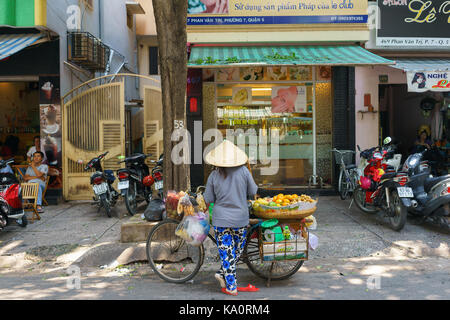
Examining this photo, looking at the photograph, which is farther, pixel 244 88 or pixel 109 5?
pixel 109 5

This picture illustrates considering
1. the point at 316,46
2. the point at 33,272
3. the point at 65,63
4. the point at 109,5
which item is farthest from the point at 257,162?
the point at 109,5

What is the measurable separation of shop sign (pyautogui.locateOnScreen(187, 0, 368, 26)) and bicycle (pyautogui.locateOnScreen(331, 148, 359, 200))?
3.17 meters

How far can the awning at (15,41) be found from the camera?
856 centimetres

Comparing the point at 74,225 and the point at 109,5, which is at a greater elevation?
the point at 109,5

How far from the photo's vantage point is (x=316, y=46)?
1030 cm

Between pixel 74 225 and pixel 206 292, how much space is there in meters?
4.17

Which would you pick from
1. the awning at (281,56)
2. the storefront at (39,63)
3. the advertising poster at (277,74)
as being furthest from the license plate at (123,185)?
the advertising poster at (277,74)

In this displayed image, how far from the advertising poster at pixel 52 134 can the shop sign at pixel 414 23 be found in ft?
26.2

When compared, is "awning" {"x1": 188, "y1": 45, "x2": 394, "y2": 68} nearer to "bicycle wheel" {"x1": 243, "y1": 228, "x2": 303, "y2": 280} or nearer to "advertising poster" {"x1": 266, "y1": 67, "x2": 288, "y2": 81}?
"advertising poster" {"x1": 266, "y1": 67, "x2": 288, "y2": 81}

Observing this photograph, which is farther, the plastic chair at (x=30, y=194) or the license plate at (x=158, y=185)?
the license plate at (x=158, y=185)

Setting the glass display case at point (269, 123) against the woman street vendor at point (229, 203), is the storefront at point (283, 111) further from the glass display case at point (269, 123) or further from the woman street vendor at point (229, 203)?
the woman street vendor at point (229, 203)

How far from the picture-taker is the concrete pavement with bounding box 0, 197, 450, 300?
4801mm
